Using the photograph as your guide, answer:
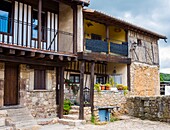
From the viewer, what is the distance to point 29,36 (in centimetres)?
1186

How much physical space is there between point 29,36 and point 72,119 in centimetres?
458

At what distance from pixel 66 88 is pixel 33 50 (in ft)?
15.5

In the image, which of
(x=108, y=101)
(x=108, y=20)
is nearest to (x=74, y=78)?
(x=108, y=101)

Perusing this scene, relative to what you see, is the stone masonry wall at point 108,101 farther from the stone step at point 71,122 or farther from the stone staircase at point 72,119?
Answer: the stone step at point 71,122

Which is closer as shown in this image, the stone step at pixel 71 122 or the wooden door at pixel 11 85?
the wooden door at pixel 11 85

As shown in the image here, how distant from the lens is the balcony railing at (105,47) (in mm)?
14312

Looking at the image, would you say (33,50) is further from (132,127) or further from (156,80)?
(156,80)

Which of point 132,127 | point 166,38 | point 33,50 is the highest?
point 166,38

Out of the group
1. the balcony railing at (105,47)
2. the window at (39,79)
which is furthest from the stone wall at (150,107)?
the window at (39,79)

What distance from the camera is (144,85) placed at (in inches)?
724

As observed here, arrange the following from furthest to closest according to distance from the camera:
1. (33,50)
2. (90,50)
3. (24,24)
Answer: (90,50), (24,24), (33,50)

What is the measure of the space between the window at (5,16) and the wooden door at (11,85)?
1.60 metres

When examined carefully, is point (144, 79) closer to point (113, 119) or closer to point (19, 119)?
point (113, 119)

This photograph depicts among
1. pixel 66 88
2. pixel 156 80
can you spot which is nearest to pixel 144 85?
pixel 156 80
